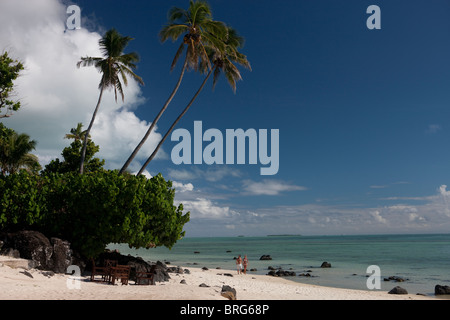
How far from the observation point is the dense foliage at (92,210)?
17188mm

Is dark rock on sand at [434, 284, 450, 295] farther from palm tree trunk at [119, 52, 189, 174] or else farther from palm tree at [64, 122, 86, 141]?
palm tree at [64, 122, 86, 141]

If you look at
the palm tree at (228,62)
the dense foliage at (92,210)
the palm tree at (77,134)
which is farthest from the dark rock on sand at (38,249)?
the palm tree at (77,134)

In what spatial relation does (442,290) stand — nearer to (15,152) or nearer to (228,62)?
(228,62)

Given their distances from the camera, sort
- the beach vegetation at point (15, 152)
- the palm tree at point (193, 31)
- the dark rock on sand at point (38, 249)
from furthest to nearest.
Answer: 1. the beach vegetation at point (15, 152)
2. the palm tree at point (193, 31)
3. the dark rock on sand at point (38, 249)

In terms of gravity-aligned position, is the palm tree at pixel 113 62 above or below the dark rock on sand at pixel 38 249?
above

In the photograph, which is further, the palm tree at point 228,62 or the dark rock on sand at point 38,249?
the palm tree at point 228,62

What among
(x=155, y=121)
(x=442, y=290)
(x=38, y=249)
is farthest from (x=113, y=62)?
(x=442, y=290)

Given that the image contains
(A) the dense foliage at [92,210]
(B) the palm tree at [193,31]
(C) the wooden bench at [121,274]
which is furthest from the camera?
(B) the palm tree at [193,31]

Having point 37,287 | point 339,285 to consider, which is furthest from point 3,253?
point 339,285

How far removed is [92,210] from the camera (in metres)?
17.4

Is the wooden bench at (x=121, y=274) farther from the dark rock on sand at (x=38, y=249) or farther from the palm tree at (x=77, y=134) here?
the palm tree at (x=77, y=134)

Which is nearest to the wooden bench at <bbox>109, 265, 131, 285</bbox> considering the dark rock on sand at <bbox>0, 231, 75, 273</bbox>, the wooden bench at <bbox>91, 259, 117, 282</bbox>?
the wooden bench at <bbox>91, 259, 117, 282</bbox>

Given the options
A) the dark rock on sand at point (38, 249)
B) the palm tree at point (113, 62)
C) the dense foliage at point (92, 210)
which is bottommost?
the dark rock on sand at point (38, 249)

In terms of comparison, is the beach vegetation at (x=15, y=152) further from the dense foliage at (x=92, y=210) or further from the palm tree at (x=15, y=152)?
the dense foliage at (x=92, y=210)
